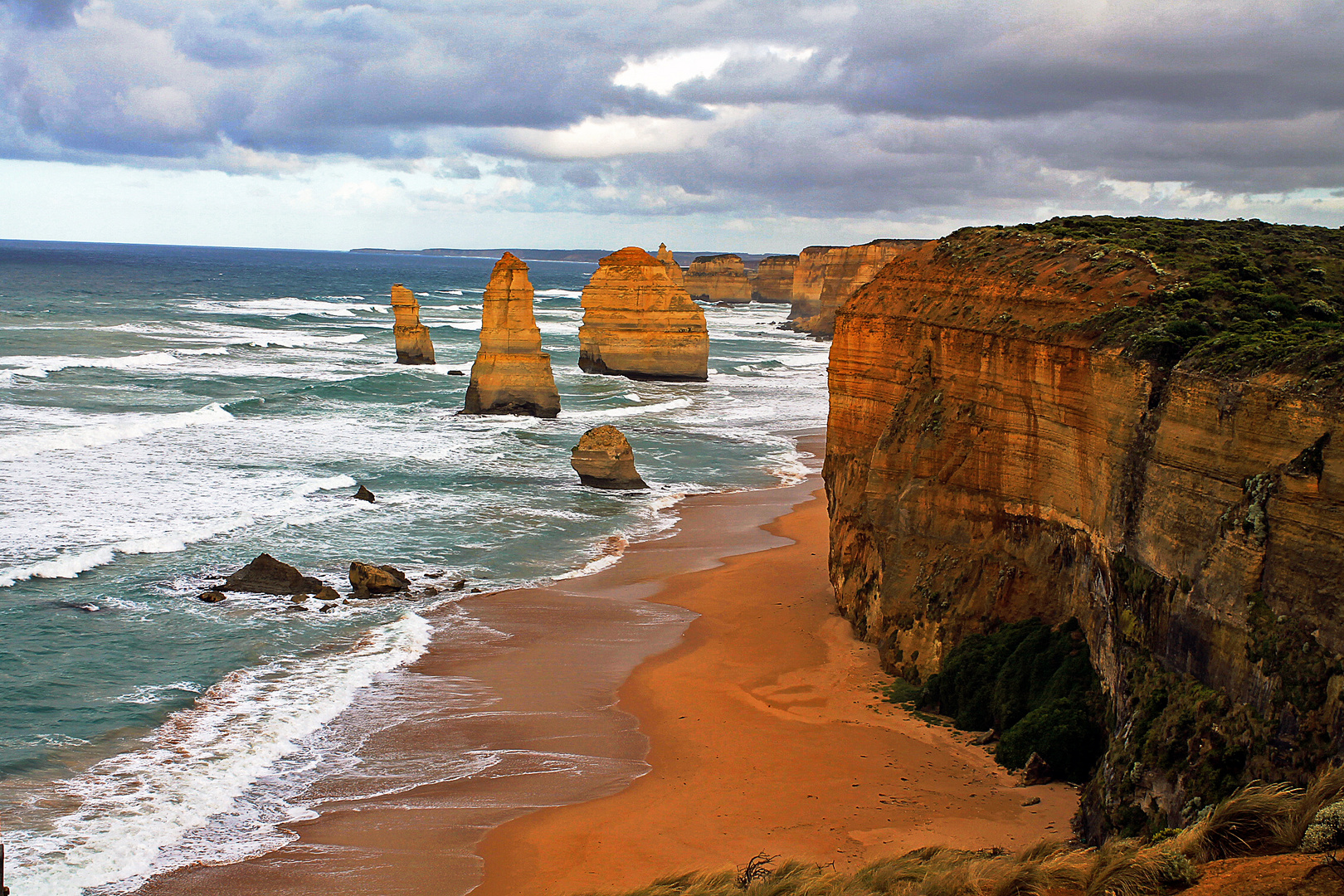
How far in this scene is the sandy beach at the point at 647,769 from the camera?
470 inches

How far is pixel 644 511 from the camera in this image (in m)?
30.7

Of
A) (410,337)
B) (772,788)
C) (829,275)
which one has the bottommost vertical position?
(772,788)

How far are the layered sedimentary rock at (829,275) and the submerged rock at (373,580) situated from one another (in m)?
61.2

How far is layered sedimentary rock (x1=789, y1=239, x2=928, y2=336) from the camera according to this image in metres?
90.2

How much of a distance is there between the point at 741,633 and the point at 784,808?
7.23 m

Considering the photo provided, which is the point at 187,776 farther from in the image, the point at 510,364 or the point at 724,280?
the point at 724,280

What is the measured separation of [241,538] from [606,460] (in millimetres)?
10723

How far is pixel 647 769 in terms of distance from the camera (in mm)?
14602

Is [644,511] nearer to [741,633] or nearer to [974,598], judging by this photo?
[741,633]

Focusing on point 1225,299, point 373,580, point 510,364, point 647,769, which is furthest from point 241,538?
point 510,364

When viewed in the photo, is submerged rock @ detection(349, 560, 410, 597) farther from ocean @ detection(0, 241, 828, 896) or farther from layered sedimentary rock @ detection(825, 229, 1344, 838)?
layered sedimentary rock @ detection(825, 229, 1344, 838)

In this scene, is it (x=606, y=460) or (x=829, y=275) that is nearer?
(x=606, y=460)

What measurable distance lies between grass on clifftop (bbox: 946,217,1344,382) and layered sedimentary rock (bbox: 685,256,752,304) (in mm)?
120479

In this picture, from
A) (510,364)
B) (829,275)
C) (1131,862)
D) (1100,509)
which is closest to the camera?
(1131,862)
